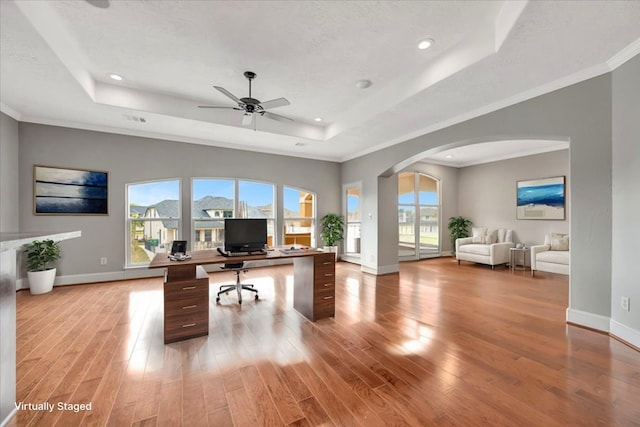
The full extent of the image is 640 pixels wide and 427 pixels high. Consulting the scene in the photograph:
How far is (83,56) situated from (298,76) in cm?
247

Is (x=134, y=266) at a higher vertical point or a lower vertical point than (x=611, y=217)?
lower

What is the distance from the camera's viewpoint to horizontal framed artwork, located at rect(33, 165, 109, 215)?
14.8ft

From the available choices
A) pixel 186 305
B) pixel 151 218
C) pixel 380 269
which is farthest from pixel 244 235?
pixel 380 269

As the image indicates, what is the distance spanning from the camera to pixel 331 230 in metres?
7.03

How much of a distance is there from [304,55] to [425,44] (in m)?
1.29

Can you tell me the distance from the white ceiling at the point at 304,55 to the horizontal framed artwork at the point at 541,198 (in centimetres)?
422

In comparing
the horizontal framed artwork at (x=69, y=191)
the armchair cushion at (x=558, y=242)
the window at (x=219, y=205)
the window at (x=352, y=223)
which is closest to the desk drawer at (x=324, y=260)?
the window at (x=219, y=205)

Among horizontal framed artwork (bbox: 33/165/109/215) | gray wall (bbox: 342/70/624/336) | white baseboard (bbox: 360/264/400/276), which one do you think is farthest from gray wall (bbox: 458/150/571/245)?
horizontal framed artwork (bbox: 33/165/109/215)

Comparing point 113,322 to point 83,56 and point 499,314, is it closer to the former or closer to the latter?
point 83,56

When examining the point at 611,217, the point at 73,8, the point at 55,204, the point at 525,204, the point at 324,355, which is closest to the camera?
the point at 73,8

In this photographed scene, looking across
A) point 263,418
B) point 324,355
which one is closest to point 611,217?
point 324,355

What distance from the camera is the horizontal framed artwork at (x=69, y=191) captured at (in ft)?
14.8

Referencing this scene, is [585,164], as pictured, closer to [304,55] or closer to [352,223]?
[304,55]

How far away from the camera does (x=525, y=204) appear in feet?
22.4
